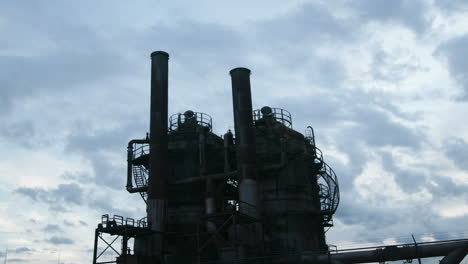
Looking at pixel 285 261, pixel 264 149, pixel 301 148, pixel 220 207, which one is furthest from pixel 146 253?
pixel 301 148

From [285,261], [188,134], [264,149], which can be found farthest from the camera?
[188,134]

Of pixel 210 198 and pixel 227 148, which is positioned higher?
pixel 227 148

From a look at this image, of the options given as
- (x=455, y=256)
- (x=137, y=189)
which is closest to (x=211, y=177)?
(x=137, y=189)

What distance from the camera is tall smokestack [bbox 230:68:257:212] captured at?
34.5 m

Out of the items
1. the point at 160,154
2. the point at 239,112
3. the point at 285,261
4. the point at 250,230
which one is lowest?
the point at 285,261

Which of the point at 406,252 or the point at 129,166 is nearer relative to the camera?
the point at 406,252

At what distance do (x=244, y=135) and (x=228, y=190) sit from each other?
610 centimetres

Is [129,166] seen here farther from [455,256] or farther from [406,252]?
[455,256]

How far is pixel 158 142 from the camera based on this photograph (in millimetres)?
37625

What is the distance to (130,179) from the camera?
39.6 m

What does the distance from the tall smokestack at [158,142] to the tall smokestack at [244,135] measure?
6.30 metres

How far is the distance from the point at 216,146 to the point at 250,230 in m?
9.18

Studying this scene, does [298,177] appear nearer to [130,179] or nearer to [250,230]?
[250,230]

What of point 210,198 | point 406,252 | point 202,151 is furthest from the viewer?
point 202,151
